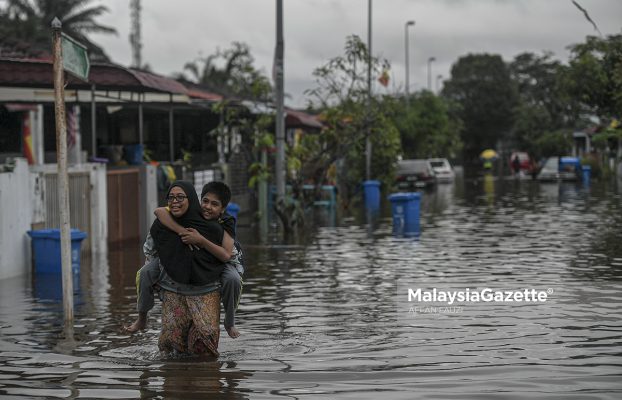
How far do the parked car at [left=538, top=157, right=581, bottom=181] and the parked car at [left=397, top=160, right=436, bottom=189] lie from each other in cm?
740

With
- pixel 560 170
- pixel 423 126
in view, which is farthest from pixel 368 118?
pixel 423 126

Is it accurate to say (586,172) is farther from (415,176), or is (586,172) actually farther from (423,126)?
(423,126)

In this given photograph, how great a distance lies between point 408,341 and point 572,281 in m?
5.30

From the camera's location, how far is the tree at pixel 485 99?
118125mm

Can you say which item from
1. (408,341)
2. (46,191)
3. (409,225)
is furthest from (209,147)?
(408,341)

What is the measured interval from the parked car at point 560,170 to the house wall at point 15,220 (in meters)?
44.9

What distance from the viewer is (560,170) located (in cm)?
5997

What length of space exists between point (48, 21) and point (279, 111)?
27.2 meters

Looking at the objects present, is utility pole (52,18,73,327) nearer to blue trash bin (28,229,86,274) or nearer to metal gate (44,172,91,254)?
blue trash bin (28,229,86,274)

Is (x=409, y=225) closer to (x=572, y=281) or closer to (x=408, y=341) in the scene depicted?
(x=572, y=281)

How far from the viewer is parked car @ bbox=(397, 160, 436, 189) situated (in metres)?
55.4

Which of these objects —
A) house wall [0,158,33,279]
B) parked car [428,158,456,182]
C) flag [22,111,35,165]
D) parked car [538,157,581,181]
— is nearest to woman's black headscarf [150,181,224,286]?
A: house wall [0,158,33,279]

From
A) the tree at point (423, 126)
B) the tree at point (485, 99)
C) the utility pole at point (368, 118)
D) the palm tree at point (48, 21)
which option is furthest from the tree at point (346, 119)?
the tree at point (485, 99)

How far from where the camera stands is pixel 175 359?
32.0ft
